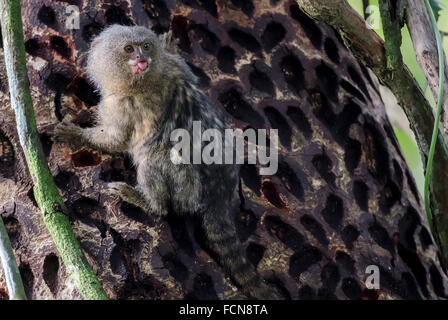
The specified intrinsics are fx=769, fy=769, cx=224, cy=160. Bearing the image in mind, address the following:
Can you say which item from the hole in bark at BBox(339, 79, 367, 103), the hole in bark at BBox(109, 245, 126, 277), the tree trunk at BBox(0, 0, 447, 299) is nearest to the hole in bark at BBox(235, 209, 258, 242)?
the tree trunk at BBox(0, 0, 447, 299)

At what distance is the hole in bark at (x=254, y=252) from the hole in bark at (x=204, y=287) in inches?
8.7

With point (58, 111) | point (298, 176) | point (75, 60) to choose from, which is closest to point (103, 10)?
point (75, 60)

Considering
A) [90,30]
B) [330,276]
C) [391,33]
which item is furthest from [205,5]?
[330,276]

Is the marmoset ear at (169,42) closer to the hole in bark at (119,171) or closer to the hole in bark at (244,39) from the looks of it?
the hole in bark at (244,39)

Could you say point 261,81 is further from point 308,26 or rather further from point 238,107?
point 308,26

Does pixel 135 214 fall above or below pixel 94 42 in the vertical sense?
below

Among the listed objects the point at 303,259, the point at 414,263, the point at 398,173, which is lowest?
the point at 414,263

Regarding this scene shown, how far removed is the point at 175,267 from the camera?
2.72 m

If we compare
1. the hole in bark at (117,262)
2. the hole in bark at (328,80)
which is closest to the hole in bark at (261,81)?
the hole in bark at (328,80)

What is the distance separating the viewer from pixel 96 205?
2.85 metres

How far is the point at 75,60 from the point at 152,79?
70cm

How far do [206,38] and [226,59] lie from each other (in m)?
0.13

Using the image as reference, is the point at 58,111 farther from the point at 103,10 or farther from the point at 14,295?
the point at 14,295

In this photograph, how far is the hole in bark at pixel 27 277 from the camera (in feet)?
8.97
